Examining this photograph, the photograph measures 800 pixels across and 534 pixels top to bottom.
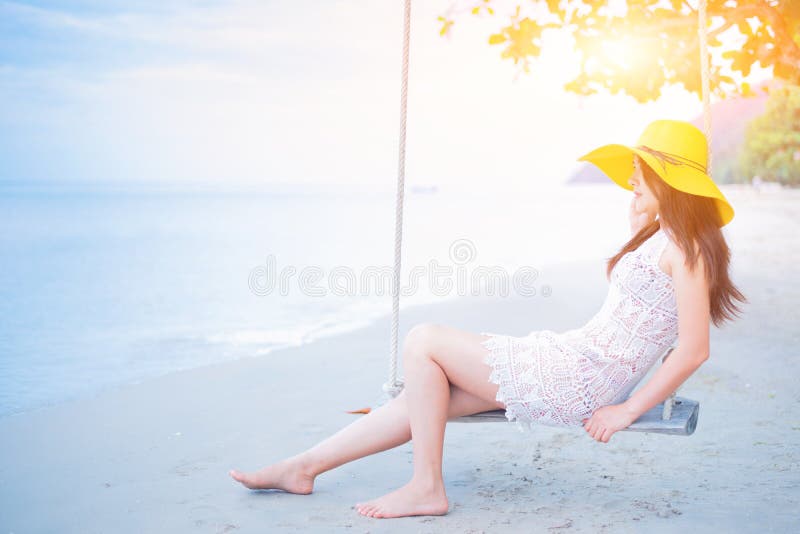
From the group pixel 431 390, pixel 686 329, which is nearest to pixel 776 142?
pixel 686 329

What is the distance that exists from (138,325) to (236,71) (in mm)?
27729

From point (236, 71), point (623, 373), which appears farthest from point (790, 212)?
point (236, 71)

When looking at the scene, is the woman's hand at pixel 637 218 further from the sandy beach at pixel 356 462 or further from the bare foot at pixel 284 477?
the bare foot at pixel 284 477

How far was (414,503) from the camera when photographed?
2068mm

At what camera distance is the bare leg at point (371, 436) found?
6.73ft

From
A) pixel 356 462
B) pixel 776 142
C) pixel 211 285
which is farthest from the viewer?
pixel 776 142

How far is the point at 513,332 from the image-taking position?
540cm

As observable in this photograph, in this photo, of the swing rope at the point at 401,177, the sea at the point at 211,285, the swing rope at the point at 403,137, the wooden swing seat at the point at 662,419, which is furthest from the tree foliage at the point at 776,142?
the wooden swing seat at the point at 662,419

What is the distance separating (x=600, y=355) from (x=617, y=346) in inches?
2.0

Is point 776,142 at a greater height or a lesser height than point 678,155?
greater

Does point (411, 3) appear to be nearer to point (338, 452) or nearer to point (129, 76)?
Result: point (338, 452)

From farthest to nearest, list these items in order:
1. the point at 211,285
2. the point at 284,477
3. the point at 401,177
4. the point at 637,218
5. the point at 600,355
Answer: the point at 211,285
the point at 401,177
the point at 284,477
the point at 637,218
the point at 600,355

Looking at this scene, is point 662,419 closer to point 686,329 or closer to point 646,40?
point 686,329

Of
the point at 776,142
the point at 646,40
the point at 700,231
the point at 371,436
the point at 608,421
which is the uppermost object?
the point at 776,142
